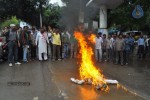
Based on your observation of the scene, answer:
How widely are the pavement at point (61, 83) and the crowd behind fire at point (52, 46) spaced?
33.7 inches

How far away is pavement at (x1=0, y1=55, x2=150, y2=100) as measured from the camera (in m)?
11.3

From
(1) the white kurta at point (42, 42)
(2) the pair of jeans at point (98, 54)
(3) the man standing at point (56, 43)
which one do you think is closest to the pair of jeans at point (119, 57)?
(2) the pair of jeans at point (98, 54)

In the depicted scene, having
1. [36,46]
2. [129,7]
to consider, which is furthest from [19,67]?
[129,7]

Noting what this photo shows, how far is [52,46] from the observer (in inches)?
827

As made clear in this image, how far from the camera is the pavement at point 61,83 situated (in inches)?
444

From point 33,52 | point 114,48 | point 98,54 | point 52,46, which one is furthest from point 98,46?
point 33,52

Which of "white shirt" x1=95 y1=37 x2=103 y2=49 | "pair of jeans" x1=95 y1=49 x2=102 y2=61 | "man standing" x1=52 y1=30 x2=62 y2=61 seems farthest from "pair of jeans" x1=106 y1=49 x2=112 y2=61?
"man standing" x1=52 y1=30 x2=62 y2=61

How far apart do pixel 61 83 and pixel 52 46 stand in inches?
303

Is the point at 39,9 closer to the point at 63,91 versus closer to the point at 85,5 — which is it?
the point at 85,5

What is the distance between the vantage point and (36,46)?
20.3 m

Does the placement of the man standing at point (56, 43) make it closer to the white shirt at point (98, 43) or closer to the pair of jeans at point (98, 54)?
the white shirt at point (98, 43)

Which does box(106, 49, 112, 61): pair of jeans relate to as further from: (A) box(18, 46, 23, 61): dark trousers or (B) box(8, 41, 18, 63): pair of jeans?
(B) box(8, 41, 18, 63): pair of jeans

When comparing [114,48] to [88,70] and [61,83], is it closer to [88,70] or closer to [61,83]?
[88,70]

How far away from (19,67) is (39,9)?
717 inches
